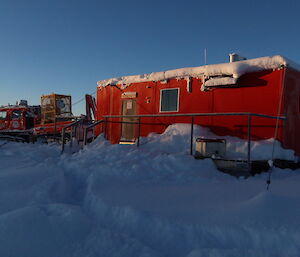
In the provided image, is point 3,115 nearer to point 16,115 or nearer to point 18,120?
point 16,115

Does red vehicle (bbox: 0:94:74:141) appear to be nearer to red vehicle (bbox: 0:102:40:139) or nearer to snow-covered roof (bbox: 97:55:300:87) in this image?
red vehicle (bbox: 0:102:40:139)

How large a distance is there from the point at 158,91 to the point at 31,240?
7.29 metres

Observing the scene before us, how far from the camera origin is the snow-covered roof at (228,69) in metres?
7.48

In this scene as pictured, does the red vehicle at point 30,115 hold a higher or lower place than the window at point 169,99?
lower

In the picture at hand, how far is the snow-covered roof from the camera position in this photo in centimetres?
748

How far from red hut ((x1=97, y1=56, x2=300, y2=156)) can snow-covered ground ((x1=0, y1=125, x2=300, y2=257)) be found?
2281mm

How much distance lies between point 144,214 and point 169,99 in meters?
6.40

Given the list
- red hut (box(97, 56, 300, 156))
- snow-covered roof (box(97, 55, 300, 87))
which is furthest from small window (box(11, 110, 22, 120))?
snow-covered roof (box(97, 55, 300, 87))

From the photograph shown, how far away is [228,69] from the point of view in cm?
806

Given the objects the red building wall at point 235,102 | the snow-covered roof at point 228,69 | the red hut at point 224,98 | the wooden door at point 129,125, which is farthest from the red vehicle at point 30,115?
the snow-covered roof at point 228,69

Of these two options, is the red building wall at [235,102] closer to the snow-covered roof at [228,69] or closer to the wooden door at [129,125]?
the snow-covered roof at [228,69]

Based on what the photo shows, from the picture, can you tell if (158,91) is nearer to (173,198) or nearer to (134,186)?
(134,186)

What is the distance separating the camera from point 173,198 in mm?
4371

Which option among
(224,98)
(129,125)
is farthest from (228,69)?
(129,125)
